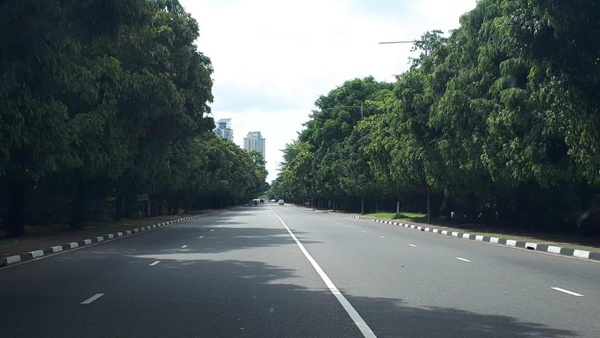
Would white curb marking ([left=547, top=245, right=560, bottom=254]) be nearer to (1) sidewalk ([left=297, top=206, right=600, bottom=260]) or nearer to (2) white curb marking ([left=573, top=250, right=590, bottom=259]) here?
(1) sidewalk ([left=297, top=206, right=600, bottom=260])

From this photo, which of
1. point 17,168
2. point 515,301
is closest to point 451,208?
point 17,168

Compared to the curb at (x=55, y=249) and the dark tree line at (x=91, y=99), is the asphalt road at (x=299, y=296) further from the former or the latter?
the dark tree line at (x=91, y=99)

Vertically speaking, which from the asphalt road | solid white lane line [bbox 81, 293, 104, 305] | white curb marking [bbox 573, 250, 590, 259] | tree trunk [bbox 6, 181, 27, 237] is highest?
tree trunk [bbox 6, 181, 27, 237]

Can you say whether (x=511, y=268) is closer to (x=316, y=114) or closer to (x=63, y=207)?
(x=63, y=207)

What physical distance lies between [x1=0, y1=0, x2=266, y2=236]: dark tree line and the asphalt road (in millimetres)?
3608

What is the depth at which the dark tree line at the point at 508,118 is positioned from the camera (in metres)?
15.6

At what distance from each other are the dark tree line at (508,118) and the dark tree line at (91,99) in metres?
9.80

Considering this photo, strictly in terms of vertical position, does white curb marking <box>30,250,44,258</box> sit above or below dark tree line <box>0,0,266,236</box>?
below

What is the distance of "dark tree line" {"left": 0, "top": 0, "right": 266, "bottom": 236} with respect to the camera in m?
10.6

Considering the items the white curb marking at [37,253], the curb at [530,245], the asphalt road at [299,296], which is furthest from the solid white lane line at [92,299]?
the curb at [530,245]

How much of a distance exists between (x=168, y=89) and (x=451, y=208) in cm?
2437

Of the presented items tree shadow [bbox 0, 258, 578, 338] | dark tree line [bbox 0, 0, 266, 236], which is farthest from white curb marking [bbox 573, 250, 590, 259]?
dark tree line [bbox 0, 0, 266, 236]

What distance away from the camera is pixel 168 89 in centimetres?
2381

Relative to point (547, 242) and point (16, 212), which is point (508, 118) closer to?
point (547, 242)
